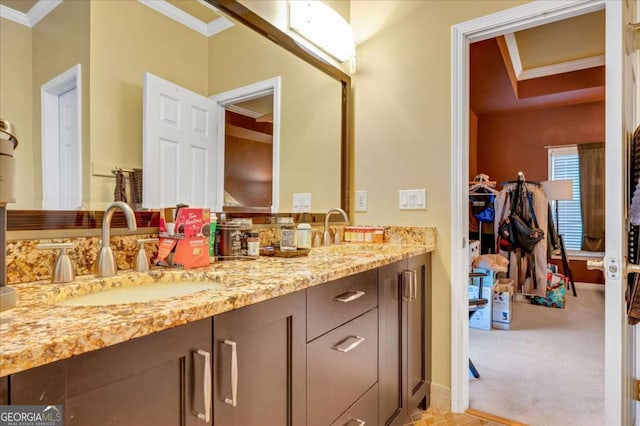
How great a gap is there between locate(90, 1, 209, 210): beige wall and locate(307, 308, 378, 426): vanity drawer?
2.72 feet

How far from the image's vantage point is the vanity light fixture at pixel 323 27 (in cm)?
193

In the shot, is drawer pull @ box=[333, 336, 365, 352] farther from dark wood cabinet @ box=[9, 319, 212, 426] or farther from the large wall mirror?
the large wall mirror

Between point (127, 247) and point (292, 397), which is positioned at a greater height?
point (127, 247)

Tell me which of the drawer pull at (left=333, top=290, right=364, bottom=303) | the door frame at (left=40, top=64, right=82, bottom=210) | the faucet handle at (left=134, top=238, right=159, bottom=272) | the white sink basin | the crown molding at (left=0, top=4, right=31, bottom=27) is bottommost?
the drawer pull at (left=333, top=290, right=364, bottom=303)

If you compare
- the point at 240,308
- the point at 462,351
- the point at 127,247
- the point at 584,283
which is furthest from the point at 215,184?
the point at 584,283

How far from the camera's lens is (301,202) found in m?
2.04

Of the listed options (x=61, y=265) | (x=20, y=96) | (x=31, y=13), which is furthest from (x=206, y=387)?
(x=31, y=13)

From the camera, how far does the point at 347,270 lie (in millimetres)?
1218

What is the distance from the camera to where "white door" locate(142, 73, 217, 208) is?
4.23 ft

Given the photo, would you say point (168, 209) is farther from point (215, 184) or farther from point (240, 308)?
point (240, 308)

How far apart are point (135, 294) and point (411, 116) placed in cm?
165

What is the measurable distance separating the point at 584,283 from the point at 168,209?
5518 millimetres

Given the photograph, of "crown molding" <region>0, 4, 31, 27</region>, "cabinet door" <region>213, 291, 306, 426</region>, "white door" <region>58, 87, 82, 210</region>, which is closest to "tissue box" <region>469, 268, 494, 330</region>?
"cabinet door" <region>213, 291, 306, 426</region>

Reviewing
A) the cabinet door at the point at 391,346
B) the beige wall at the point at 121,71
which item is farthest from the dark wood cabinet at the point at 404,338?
the beige wall at the point at 121,71
